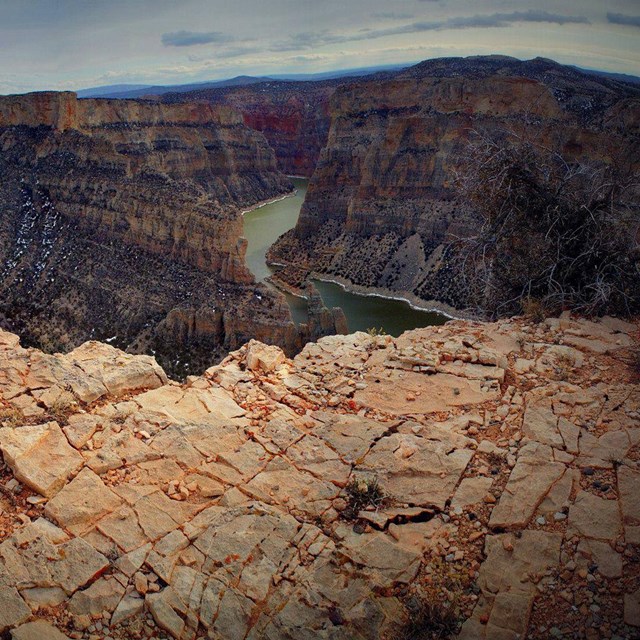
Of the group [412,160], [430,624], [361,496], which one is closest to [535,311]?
[361,496]

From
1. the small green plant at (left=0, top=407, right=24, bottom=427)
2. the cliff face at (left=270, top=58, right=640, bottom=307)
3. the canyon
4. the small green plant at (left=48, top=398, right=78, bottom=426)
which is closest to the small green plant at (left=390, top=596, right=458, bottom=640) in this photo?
the canyon

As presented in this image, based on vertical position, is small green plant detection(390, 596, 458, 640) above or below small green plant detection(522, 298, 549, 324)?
below

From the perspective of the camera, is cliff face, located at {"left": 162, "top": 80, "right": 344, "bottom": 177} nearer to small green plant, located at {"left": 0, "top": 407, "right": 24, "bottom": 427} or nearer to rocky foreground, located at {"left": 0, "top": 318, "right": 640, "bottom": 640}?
rocky foreground, located at {"left": 0, "top": 318, "right": 640, "bottom": 640}

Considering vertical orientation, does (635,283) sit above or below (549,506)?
above

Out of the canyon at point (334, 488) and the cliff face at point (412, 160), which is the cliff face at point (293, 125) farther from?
the canyon at point (334, 488)

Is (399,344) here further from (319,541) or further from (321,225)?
(321,225)

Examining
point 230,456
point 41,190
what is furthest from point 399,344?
point 41,190

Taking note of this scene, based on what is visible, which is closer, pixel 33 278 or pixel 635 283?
pixel 635 283
